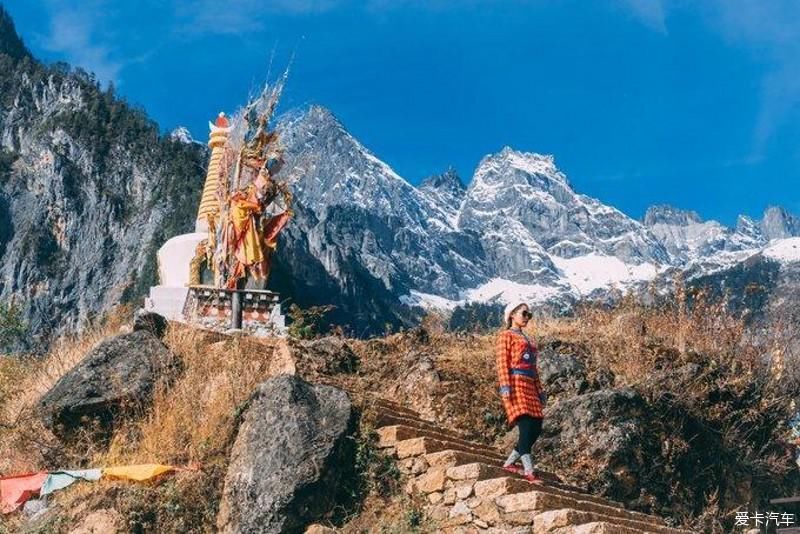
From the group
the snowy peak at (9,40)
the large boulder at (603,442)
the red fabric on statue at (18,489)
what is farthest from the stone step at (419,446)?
the snowy peak at (9,40)

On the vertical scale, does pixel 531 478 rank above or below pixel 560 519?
above

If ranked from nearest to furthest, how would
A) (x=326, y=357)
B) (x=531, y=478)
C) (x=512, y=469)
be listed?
(x=531, y=478)
(x=512, y=469)
(x=326, y=357)

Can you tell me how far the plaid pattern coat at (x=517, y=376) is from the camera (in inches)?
340

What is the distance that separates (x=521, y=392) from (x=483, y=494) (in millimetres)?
1028

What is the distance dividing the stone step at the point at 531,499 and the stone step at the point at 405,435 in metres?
1.15

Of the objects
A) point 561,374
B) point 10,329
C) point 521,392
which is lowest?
point 521,392

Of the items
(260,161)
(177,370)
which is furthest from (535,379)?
(260,161)

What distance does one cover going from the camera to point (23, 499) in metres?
9.20

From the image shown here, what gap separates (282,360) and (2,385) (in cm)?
398

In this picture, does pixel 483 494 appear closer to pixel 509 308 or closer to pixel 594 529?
pixel 594 529

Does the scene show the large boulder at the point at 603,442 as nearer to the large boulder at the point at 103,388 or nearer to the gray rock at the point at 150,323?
the large boulder at the point at 103,388

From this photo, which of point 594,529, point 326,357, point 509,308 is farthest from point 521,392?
point 326,357

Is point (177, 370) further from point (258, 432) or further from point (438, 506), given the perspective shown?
point (438, 506)

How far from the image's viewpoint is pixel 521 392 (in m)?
8.69
